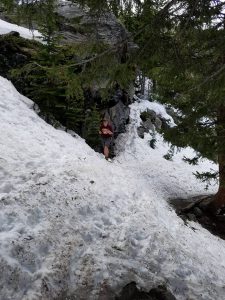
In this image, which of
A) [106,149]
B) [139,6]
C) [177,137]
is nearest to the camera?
[139,6]

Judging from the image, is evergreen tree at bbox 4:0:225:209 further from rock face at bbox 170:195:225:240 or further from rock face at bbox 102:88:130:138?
rock face at bbox 102:88:130:138

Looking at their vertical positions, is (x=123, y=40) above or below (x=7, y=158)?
above

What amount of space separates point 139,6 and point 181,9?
777 millimetres

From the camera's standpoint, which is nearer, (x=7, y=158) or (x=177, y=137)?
(x=7, y=158)

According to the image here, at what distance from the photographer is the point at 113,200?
914cm

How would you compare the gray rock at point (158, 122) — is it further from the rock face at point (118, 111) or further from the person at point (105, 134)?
the person at point (105, 134)

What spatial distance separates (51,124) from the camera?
1434cm

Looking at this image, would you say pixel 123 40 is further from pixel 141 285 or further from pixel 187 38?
pixel 141 285

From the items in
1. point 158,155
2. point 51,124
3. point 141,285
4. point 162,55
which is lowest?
point 158,155

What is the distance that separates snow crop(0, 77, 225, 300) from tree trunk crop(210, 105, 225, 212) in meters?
1.84

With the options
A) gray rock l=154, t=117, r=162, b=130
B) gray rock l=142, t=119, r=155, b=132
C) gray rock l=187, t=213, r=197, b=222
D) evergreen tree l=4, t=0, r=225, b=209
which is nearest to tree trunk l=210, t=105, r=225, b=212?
gray rock l=187, t=213, r=197, b=222

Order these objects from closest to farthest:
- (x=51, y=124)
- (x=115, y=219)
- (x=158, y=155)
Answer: (x=115, y=219), (x=51, y=124), (x=158, y=155)

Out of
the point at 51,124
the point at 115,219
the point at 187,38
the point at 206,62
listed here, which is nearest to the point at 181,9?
the point at 187,38

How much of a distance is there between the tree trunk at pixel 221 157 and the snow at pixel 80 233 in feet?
6.03
